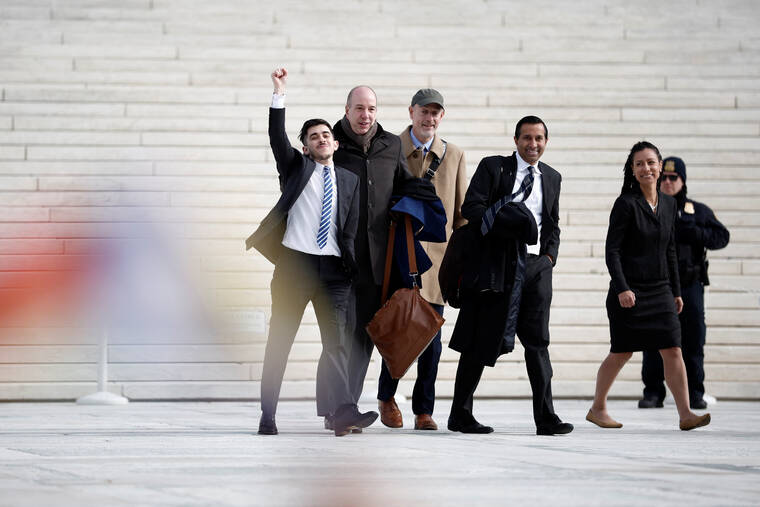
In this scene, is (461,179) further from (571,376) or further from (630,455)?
(571,376)

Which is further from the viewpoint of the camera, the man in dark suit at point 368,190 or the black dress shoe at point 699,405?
the black dress shoe at point 699,405

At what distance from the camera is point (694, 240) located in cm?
989

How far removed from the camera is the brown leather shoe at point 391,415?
24.2ft

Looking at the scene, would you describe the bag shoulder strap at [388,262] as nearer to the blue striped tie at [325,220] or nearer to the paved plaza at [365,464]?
the blue striped tie at [325,220]

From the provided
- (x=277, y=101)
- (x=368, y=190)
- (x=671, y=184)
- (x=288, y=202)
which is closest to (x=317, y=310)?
(x=288, y=202)

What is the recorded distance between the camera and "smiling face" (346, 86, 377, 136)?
7023 mm

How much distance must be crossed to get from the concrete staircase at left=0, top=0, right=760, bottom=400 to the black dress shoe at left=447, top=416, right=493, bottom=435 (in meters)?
3.94

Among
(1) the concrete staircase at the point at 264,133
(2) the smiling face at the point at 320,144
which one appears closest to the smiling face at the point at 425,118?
(2) the smiling face at the point at 320,144

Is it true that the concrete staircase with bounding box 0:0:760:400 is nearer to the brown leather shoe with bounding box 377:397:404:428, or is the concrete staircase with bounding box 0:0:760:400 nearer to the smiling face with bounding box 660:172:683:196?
the smiling face with bounding box 660:172:683:196

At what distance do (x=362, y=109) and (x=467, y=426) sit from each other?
1618 millimetres

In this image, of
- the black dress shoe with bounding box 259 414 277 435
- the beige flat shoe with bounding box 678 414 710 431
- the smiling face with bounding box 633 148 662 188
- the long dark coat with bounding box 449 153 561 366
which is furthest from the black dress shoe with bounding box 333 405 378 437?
the smiling face with bounding box 633 148 662 188

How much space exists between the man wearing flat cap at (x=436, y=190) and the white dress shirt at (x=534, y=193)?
2.10 feet

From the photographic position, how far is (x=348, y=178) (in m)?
6.83

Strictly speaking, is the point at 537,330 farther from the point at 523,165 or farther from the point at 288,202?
the point at 288,202
